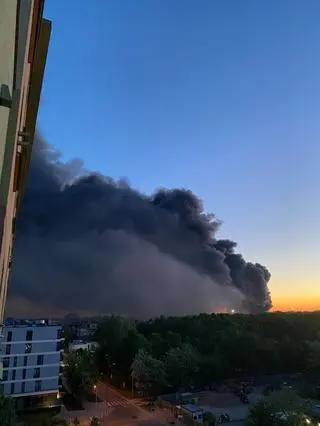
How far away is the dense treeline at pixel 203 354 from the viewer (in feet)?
216

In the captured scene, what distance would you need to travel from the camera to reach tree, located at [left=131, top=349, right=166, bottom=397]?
63.1m

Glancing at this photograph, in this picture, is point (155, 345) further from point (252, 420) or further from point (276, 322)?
point (252, 420)

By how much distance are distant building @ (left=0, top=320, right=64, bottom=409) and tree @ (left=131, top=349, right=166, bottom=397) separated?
1447cm

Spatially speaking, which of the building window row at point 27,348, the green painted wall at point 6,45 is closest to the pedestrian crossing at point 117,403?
the building window row at point 27,348

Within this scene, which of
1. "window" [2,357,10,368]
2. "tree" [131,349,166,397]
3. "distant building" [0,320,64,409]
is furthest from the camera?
"tree" [131,349,166,397]

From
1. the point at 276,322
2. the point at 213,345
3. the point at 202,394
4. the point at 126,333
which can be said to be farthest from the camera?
the point at 276,322

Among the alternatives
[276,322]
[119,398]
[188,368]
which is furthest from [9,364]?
[276,322]

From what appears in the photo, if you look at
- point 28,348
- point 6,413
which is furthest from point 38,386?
point 6,413

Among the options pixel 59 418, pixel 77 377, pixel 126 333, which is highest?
pixel 126 333

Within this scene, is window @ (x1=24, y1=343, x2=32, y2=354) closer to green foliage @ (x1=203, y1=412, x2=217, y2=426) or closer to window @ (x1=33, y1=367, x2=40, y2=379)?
window @ (x1=33, y1=367, x2=40, y2=379)

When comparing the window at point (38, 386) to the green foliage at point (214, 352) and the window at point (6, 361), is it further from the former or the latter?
the green foliage at point (214, 352)

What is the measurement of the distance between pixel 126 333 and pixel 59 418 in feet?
128

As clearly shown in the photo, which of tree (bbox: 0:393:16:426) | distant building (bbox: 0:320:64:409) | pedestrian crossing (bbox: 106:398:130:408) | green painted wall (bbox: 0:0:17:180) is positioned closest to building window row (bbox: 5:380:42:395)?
distant building (bbox: 0:320:64:409)

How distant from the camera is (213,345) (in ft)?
268
